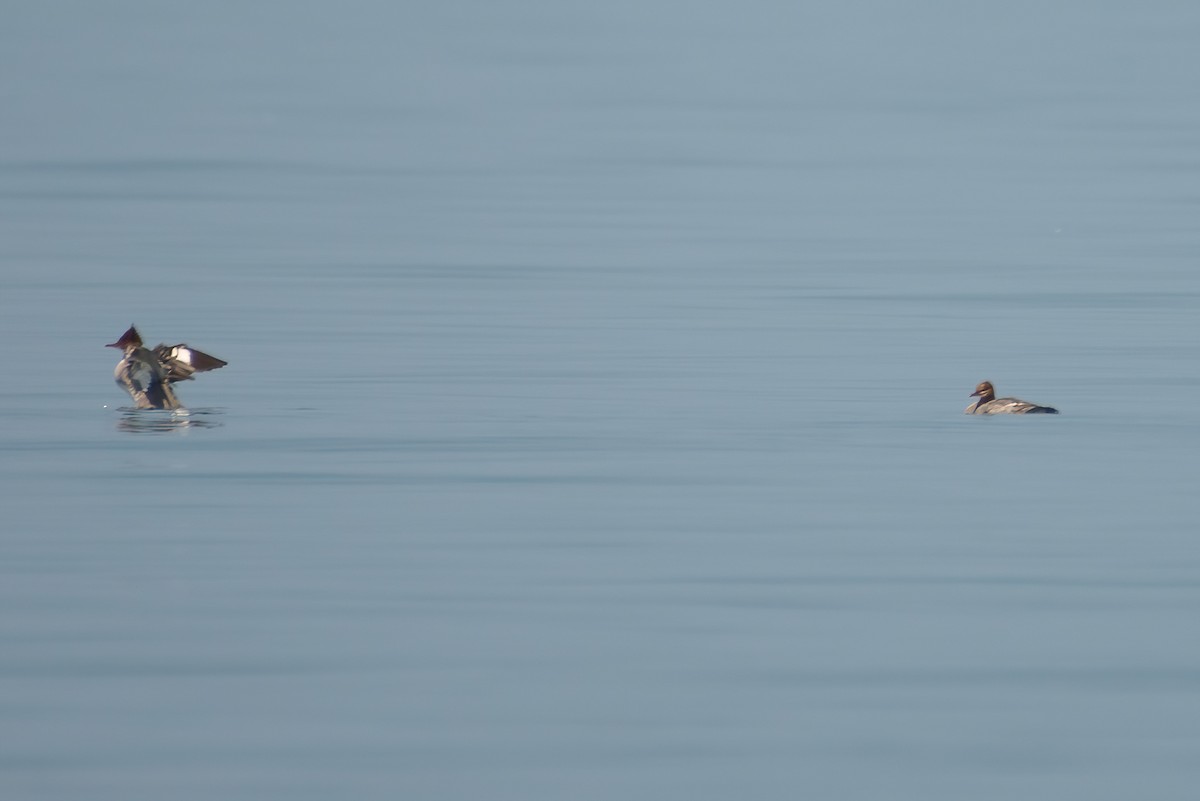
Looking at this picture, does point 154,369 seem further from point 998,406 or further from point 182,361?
point 998,406

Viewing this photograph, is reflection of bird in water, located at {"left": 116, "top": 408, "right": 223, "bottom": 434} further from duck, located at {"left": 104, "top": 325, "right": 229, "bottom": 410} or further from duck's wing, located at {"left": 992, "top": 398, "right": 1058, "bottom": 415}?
duck's wing, located at {"left": 992, "top": 398, "right": 1058, "bottom": 415}

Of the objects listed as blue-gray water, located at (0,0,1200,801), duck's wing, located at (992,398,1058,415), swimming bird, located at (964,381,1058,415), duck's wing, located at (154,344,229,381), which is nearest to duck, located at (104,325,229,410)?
duck's wing, located at (154,344,229,381)

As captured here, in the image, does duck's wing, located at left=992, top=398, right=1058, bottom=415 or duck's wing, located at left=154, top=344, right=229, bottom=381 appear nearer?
duck's wing, located at left=992, top=398, right=1058, bottom=415

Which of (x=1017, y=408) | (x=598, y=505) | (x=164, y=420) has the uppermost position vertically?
(x=1017, y=408)

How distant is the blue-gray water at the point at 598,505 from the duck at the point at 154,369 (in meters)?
0.21

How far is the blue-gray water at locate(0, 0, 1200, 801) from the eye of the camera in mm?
7969

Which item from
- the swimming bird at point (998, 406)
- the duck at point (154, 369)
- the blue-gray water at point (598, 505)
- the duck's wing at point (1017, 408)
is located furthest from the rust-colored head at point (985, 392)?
the duck at point (154, 369)

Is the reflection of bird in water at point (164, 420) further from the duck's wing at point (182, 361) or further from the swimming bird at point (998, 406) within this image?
the swimming bird at point (998, 406)

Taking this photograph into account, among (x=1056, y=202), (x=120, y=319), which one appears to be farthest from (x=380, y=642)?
(x=1056, y=202)

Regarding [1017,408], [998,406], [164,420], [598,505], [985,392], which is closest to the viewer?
[598,505]

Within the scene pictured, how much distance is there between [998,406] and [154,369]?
4.73 metres

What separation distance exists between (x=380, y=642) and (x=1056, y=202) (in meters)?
30.1

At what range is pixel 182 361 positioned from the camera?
15.5 meters

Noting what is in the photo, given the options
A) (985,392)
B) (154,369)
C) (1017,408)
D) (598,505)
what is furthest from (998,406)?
(154,369)
